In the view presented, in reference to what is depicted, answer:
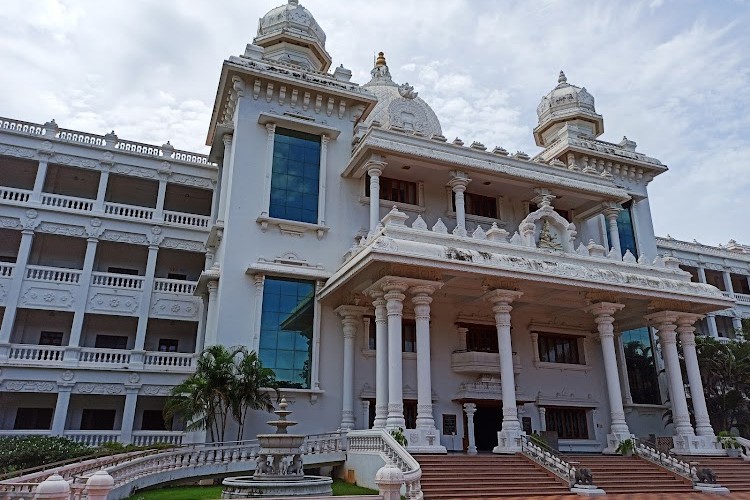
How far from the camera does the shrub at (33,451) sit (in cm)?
1554

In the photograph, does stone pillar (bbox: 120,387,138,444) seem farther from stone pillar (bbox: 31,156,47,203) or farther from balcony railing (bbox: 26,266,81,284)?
stone pillar (bbox: 31,156,47,203)

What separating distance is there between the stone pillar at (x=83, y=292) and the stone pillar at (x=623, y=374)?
2288 centimetres

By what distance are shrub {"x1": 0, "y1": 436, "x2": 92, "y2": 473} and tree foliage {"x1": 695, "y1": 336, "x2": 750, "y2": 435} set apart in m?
25.4

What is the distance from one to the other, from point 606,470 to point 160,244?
19.7 m

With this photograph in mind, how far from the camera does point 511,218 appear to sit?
24.8 metres

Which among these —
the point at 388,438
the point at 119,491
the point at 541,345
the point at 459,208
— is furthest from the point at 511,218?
the point at 119,491

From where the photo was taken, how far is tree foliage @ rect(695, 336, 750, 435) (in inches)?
952

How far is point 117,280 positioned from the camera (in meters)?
23.2

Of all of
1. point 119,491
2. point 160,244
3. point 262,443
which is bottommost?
point 119,491

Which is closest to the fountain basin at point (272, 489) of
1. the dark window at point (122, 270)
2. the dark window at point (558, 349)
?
the dark window at point (558, 349)

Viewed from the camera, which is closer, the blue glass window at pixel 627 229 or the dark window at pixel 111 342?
the dark window at pixel 111 342

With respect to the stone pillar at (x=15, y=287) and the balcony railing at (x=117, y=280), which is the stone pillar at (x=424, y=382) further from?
the stone pillar at (x=15, y=287)

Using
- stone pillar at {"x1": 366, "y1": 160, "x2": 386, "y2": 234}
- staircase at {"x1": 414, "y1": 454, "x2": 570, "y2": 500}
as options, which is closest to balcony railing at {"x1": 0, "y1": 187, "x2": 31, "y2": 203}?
stone pillar at {"x1": 366, "y1": 160, "x2": 386, "y2": 234}

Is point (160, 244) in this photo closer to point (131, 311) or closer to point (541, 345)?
point (131, 311)
